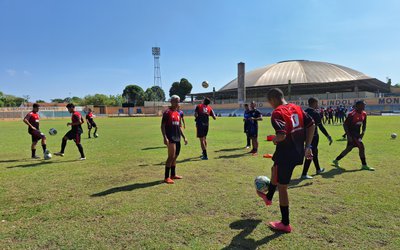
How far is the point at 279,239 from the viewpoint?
414cm

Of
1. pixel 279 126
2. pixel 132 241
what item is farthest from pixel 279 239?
pixel 132 241

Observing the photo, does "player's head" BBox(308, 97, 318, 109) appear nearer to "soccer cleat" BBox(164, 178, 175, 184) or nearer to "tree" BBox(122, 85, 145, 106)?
"soccer cleat" BBox(164, 178, 175, 184)

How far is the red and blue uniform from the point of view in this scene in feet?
13.6

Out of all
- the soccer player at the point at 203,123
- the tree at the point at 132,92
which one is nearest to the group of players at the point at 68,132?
the soccer player at the point at 203,123

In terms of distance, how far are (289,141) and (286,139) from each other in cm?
5

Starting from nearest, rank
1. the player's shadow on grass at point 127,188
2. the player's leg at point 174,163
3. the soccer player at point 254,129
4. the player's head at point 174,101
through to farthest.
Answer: the player's shadow on grass at point 127,188 → the player's head at point 174,101 → the player's leg at point 174,163 → the soccer player at point 254,129

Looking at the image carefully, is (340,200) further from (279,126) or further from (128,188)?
(128,188)

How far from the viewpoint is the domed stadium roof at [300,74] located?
9312 centimetres

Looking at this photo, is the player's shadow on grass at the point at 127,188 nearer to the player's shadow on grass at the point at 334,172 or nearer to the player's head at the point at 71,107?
the player's shadow on grass at the point at 334,172

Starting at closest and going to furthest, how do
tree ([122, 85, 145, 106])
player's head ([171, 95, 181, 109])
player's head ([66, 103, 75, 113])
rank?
player's head ([171, 95, 181, 109]) → player's head ([66, 103, 75, 113]) → tree ([122, 85, 145, 106])

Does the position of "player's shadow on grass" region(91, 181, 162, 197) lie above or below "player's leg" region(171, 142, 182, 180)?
below

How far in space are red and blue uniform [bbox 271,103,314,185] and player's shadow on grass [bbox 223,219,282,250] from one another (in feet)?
2.84

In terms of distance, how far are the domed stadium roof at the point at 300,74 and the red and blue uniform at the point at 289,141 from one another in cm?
9151

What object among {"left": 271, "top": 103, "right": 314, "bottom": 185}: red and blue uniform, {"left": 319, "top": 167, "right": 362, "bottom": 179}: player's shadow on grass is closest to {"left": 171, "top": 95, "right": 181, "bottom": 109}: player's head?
{"left": 271, "top": 103, "right": 314, "bottom": 185}: red and blue uniform
